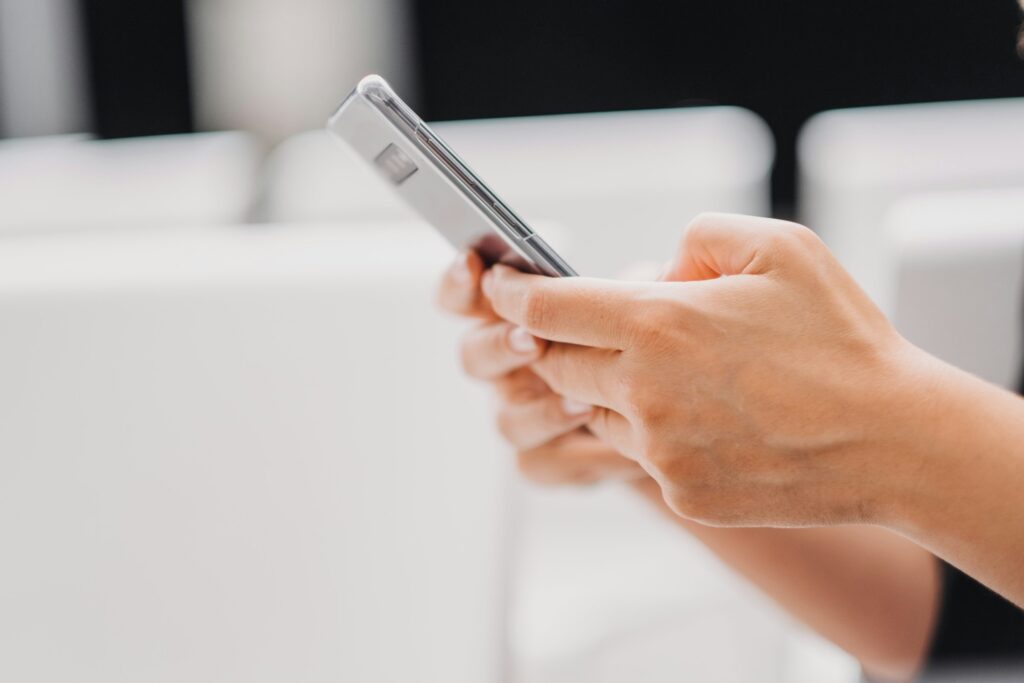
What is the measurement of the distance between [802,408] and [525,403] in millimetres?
243

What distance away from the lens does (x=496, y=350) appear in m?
0.57

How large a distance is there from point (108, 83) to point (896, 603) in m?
2.29

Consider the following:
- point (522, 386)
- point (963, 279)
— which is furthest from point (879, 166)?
point (522, 386)

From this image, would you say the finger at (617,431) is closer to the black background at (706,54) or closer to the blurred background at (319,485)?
the blurred background at (319,485)

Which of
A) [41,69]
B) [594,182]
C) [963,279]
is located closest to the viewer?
[963,279]

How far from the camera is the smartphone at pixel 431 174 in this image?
0.46 meters

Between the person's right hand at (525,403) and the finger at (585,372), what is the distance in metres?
0.02

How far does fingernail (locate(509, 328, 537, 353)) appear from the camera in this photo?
0.54m

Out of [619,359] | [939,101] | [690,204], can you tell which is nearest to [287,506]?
[619,359]

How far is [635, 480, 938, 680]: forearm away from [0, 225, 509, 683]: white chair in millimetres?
182

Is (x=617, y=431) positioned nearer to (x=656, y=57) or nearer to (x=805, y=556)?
(x=805, y=556)

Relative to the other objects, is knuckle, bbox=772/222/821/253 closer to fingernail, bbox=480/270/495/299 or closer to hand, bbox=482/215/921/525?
hand, bbox=482/215/921/525

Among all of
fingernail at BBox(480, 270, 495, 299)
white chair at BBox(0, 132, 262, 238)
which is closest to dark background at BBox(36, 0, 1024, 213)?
white chair at BBox(0, 132, 262, 238)

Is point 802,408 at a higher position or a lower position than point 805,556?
higher
